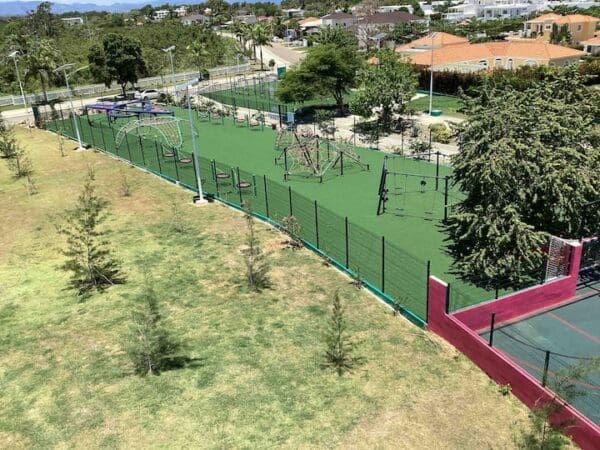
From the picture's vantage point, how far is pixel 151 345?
13438 mm

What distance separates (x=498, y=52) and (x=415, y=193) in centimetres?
4178

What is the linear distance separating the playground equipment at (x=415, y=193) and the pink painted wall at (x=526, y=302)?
230 inches

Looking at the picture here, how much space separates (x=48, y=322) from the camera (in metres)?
15.6

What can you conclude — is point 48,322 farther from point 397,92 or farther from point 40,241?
point 397,92

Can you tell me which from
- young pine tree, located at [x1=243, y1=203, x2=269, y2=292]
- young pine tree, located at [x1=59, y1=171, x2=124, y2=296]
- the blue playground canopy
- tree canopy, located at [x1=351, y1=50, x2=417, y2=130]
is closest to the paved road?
the blue playground canopy

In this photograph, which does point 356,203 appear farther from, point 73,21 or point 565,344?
point 73,21

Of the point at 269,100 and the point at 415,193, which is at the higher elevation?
the point at 269,100

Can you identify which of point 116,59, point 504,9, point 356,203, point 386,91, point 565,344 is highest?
point 504,9

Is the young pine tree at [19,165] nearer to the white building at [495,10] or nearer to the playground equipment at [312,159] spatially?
the playground equipment at [312,159]

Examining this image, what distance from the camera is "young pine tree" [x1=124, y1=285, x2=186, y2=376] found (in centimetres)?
1296

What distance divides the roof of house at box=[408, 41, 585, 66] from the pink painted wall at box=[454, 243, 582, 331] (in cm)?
4723

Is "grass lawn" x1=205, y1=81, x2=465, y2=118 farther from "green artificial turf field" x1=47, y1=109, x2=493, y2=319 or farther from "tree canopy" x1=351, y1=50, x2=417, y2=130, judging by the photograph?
"green artificial turf field" x1=47, y1=109, x2=493, y2=319

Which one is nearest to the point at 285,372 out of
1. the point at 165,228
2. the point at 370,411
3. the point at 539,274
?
the point at 370,411

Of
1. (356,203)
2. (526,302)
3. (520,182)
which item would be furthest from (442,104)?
(526,302)
